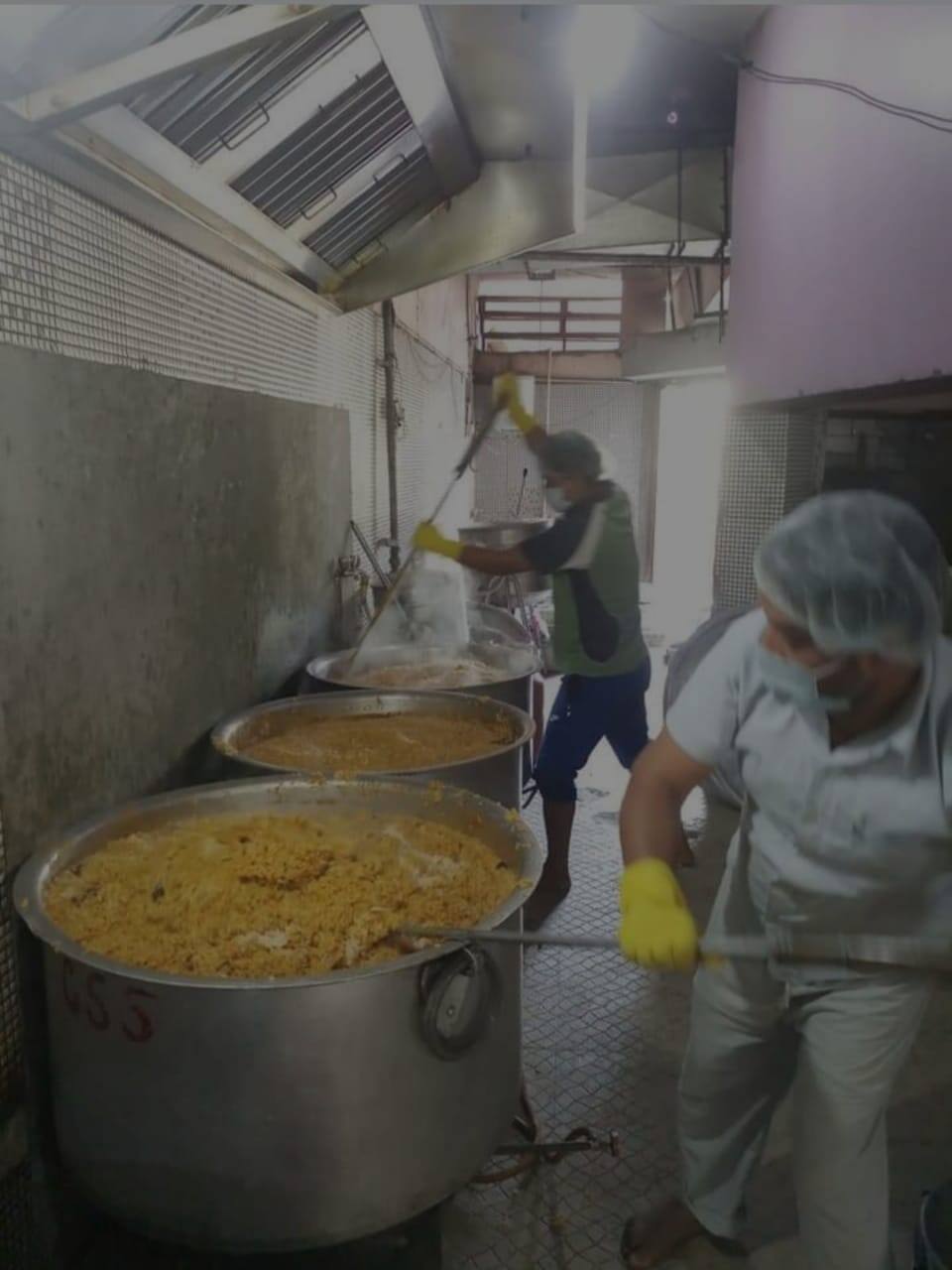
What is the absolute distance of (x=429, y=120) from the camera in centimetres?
269

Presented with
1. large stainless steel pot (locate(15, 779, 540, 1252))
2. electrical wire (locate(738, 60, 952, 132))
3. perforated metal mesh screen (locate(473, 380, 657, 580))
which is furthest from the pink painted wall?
perforated metal mesh screen (locate(473, 380, 657, 580))

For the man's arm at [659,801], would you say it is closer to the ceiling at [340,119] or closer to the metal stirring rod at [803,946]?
the metal stirring rod at [803,946]

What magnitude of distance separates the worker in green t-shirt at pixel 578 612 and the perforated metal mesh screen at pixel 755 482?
4.40 ft

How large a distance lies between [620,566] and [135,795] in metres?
1.89

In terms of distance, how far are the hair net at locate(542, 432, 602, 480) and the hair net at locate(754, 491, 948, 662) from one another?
1.75 m

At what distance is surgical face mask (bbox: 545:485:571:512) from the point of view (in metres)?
3.19

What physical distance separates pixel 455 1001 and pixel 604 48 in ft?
12.2

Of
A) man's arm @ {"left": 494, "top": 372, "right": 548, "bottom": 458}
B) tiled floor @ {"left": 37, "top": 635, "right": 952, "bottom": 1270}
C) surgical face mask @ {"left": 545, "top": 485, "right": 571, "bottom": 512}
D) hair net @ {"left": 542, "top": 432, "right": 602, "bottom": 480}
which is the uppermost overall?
man's arm @ {"left": 494, "top": 372, "right": 548, "bottom": 458}

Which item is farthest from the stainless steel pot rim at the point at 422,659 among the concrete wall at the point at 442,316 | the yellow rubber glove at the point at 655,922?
the concrete wall at the point at 442,316

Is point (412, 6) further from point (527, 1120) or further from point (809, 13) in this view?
point (527, 1120)

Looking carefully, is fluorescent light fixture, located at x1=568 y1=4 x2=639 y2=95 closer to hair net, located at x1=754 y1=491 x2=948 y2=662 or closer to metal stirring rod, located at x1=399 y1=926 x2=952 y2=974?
hair net, located at x1=754 y1=491 x2=948 y2=662

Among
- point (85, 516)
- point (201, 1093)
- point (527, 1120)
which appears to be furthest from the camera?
Answer: point (527, 1120)

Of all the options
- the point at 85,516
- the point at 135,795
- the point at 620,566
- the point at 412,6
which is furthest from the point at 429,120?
the point at 135,795

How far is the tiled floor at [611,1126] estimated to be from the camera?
1.89 meters
